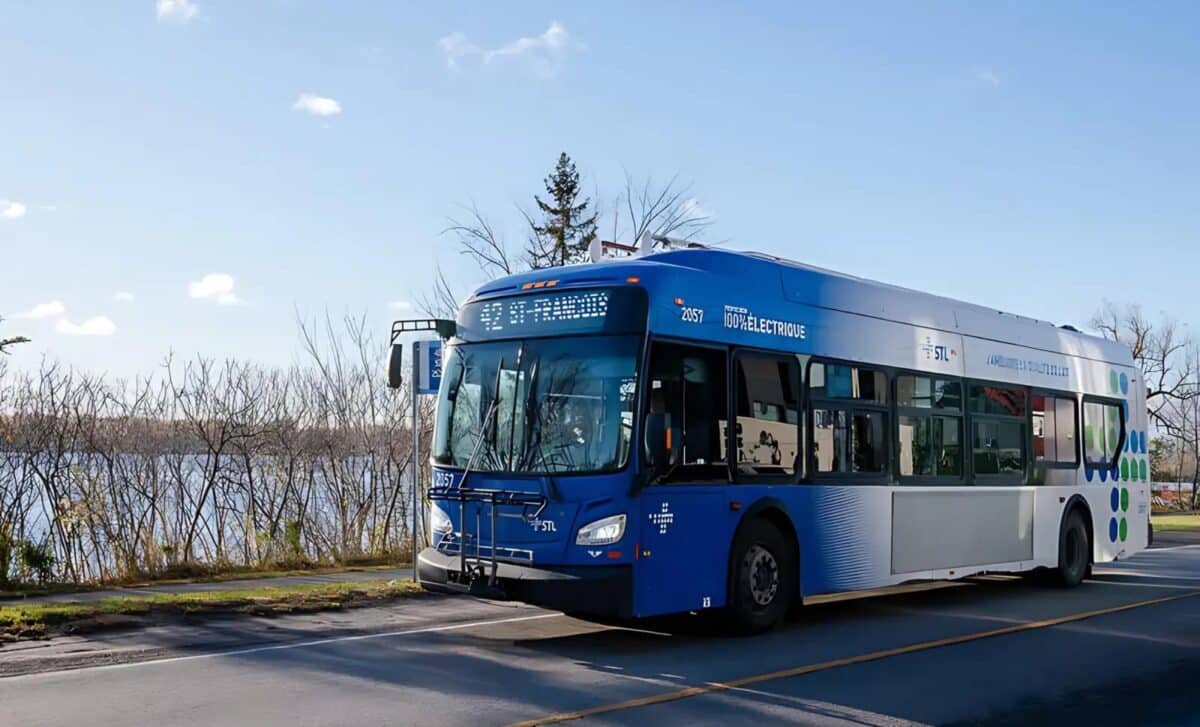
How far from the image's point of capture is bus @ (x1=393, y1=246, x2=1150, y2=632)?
10.0m

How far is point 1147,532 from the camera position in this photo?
19.1 metres

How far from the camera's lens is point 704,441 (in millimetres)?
10711

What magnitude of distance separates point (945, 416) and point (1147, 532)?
7068mm

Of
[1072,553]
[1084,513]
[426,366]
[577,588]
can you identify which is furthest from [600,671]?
[1084,513]

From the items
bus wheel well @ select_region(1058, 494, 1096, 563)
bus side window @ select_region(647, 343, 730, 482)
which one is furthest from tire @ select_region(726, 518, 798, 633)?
bus wheel well @ select_region(1058, 494, 1096, 563)

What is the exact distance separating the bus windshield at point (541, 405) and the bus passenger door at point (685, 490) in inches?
13.9

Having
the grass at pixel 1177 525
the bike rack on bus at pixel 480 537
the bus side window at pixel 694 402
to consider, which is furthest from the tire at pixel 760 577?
Answer: the grass at pixel 1177 525

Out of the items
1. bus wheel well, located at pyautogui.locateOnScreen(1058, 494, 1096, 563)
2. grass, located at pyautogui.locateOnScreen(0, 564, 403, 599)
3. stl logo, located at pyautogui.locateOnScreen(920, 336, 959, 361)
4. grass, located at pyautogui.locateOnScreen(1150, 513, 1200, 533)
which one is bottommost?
grass, located at pyautogui.locateOnScreen(1150, 513, 1200, 533)

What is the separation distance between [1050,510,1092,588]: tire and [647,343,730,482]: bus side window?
800 cm

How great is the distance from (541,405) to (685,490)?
4.84 ft

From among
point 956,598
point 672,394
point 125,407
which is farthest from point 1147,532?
point 125,407

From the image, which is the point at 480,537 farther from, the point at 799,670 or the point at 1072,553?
the point at 1072,553

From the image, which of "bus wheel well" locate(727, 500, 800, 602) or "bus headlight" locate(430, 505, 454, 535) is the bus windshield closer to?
"bus headlight" locate(430, 505, 454, 535)

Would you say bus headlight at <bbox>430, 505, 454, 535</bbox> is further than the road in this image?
Yes
